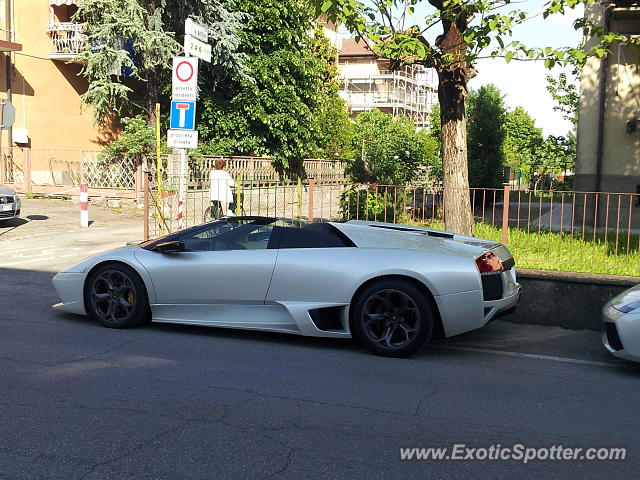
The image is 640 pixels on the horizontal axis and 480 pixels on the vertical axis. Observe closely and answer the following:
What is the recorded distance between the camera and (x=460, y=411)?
487 centimetres

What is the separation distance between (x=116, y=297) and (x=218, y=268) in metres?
1.21

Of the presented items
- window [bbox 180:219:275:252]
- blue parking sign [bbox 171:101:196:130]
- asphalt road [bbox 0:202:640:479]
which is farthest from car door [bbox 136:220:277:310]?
blue parking sign [bbox 171:101:196:130]

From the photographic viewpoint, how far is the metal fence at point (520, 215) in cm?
888

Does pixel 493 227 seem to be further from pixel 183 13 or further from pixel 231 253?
pixel 183 13

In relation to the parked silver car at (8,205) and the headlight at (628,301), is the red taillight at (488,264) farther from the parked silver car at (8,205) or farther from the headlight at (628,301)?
the parked silver car at (8,205)

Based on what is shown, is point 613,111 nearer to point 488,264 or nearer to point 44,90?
point 488,264

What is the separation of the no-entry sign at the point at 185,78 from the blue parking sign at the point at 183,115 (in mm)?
113

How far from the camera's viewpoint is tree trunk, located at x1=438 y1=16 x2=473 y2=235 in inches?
401

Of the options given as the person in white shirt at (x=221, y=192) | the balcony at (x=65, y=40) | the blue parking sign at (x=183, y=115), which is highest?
the balcony at (x=65, y=40)

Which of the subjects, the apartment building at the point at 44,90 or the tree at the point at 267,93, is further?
the tree at the point at 267,93

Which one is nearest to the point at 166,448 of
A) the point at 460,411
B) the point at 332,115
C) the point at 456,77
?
the point at 460,411

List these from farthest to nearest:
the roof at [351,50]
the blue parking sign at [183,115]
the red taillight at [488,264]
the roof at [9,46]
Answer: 1. the roof at [351,50]
2. the roof at [9,46]
3. the blue parking sign at [183,115]
4. the red taillight at [488,264]

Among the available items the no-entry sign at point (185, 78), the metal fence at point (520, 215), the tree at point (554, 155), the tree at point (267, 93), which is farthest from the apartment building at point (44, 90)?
the tree at point (554, 155)

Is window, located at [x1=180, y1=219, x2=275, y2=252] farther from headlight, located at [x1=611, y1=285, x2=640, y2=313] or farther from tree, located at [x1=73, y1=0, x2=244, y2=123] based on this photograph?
tree, located at [x1=73, y1=0, x2=244, y2=123]
